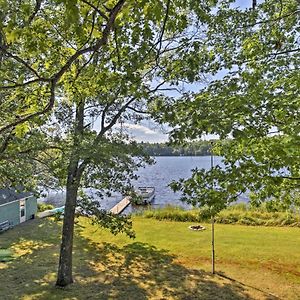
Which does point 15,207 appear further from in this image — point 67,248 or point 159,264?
point 159,264

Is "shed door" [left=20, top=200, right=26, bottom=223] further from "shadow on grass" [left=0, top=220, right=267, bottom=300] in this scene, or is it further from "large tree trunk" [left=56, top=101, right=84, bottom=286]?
"large tree trunk" [left=56, top=101, right=84, bottom=286]

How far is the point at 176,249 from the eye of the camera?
38.9 feet

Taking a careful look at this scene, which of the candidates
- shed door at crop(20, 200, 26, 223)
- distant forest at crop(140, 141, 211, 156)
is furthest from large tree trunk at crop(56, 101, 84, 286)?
shed door at crop(20, 200, 26, 223)

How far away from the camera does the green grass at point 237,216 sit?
1527cm

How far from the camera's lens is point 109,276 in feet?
30.2

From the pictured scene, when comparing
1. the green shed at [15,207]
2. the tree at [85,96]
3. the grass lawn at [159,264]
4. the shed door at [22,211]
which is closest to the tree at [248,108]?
the tree at [85,96]

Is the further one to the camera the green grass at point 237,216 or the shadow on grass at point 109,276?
the green grass at point 237,216

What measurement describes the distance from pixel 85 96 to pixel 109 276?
587 cm

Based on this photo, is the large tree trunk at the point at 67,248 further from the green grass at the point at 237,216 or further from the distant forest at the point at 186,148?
the green grass at the point at 237,216

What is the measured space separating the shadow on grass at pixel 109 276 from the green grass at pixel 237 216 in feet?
15.2

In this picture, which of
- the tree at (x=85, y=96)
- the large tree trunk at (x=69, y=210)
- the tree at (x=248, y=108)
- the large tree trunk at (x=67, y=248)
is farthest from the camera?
the large tree trunk at (x=67, y=248)

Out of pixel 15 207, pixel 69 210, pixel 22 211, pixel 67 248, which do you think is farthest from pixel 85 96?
pixel 22 211

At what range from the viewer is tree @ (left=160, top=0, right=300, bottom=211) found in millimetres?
3891

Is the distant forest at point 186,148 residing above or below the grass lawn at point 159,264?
above
